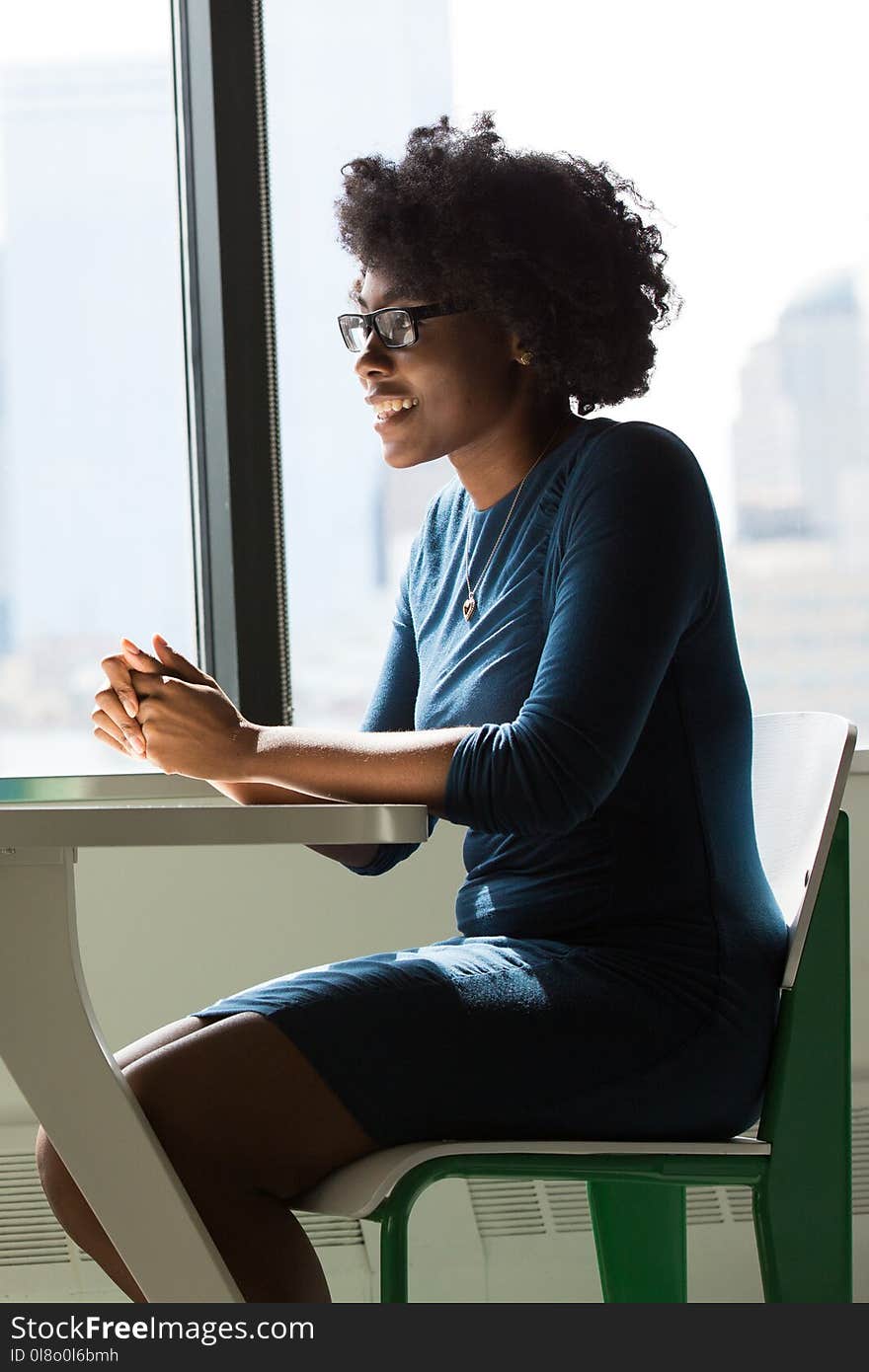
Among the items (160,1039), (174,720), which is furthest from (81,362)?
(160,1039)

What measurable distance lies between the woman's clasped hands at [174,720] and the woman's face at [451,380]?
13.0 inches

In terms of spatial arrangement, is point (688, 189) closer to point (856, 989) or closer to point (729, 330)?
point (729, 330)

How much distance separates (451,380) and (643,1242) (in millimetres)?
796

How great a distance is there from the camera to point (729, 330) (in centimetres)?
235

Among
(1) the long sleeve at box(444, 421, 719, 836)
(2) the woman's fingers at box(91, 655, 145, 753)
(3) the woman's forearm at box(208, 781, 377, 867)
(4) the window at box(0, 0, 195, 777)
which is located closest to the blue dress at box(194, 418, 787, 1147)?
(1) the long sleeve at box(444, 421, 719, 836)

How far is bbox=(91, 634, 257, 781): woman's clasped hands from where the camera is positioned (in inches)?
45.3

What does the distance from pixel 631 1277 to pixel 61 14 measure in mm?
1977

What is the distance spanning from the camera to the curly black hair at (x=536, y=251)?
1.34 meters

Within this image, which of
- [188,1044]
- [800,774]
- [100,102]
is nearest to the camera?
[188,1044]

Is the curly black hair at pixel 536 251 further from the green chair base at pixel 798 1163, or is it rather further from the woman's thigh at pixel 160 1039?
the woman's thigh at pixel 160 1039

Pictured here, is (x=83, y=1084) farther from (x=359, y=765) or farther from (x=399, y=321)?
(x=399, y=321)

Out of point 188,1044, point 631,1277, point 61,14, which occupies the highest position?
point 61,14

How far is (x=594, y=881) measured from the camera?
3.85 ft

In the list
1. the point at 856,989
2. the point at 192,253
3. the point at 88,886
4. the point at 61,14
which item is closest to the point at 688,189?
the point at 192,253
